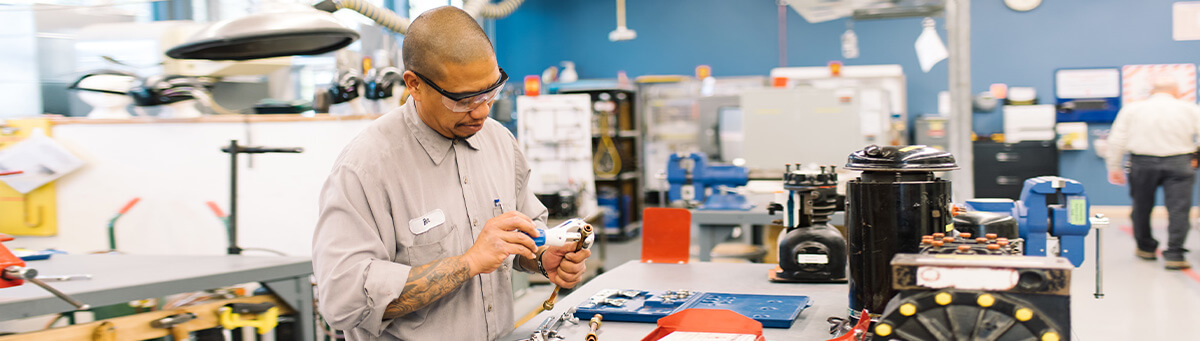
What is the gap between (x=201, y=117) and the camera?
4.38 m

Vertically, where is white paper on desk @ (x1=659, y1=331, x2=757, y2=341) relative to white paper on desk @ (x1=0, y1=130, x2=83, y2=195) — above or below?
below

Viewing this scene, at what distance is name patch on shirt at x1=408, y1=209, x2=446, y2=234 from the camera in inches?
63.2

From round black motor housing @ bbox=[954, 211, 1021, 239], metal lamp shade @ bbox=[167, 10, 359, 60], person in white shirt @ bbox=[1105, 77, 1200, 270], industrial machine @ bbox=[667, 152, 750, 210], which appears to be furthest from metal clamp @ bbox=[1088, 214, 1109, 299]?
person in white shirt @ bbox=[1105, 77, 1200, 270]

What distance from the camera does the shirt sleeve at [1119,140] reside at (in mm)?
6258

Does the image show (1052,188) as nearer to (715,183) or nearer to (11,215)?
(715,183)

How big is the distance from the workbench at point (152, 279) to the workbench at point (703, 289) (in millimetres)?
1379

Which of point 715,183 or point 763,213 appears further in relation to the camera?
point 715,183

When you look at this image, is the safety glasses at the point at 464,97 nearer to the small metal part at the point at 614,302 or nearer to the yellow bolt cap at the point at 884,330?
the small metal part at the point at 614,302

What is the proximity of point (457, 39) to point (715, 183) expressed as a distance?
3.34 m

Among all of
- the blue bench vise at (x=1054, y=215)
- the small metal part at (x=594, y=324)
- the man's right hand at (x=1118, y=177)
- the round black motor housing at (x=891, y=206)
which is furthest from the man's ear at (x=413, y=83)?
the man's right hand at (x=1118, y=177)

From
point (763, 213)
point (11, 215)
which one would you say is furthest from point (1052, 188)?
point (11, 215)

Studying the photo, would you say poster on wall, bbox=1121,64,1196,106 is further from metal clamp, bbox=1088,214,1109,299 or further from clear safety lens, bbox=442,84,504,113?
clear safety lens, bbox=442,84,504,113

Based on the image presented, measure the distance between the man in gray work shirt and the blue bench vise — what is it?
97cm

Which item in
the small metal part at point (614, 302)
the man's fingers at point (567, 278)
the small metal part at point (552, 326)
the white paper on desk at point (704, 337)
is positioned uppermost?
the man's fingers at point (567, 278)
